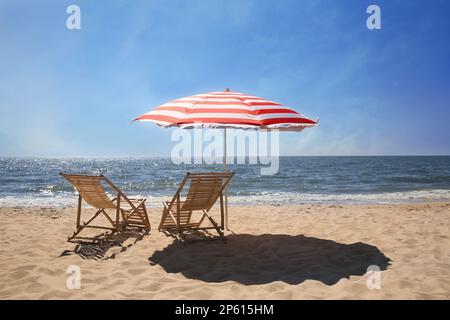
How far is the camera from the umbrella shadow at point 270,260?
12.1 ft

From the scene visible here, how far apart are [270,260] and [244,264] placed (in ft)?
Result: 1.22

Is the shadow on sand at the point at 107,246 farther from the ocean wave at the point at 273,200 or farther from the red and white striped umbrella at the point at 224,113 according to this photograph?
the ocean wave at the point at 273,200

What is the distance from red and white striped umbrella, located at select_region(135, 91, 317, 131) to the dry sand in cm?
163

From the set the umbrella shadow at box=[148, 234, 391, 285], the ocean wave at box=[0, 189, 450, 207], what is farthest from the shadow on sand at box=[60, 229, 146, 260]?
the ocean wave at box=[0, 189, 450, 207]

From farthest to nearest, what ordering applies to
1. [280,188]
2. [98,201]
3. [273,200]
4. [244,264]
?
1. [280,188]
2. [273,200]
3. [98,201]
4. [244,264]

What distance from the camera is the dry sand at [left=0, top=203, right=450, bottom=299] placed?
3207mm

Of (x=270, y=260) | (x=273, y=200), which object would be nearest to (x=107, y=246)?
(x=270, y=260)

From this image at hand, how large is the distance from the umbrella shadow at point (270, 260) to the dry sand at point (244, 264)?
0.04 feet

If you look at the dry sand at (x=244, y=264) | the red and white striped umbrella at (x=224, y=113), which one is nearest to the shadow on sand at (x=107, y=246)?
the dry sand at (x=244, y=264)

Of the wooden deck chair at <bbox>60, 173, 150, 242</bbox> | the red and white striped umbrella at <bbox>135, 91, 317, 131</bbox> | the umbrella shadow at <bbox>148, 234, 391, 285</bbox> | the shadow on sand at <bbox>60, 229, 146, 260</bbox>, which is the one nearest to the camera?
the umbrella shadow at <bbox>148, 234, 391, 285</bbox>

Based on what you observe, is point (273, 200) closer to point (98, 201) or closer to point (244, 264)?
point (98, 201)

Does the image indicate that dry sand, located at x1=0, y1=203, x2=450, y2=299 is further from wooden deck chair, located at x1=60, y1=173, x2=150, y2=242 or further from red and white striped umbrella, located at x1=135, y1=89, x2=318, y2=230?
red and white striped umbrella, located at x1=135, y1=89, x2=318, y2=230

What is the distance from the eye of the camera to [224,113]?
161 inches
